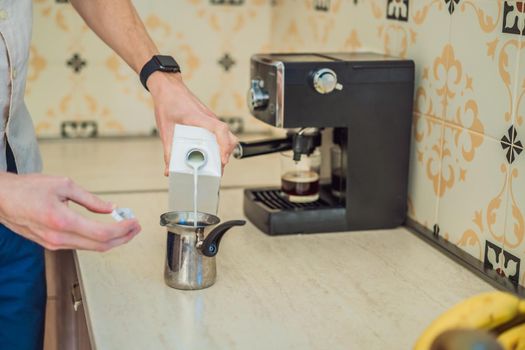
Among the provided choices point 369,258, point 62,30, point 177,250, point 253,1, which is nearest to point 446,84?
point 369,258

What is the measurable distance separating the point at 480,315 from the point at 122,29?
889mm

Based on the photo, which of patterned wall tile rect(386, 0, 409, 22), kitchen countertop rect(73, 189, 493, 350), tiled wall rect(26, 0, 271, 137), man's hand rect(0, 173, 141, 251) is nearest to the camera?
man's hand rect(0, 173, 141, 251)

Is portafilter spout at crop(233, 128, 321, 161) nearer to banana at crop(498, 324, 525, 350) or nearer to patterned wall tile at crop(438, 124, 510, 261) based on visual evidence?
patterned wall tile at crop(438, 124, 510, 261)

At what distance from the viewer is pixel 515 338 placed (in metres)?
0.93

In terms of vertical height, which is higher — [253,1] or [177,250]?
[253,1]

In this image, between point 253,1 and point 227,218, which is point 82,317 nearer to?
point 227,218

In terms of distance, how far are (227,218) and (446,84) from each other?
501mm

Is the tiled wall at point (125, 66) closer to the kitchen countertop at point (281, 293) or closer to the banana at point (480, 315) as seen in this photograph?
the kitchen countertop at point (281, 293)

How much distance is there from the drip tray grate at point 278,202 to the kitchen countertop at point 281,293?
66 mm

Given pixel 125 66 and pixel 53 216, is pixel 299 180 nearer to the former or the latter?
pixel 53 216

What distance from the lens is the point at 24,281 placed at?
59.3 inches

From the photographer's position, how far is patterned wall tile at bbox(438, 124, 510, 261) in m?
1.38

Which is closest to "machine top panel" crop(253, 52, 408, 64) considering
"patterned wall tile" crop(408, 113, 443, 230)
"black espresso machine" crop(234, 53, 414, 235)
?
"black espresso machine" crop(234, 53, 414, 235)

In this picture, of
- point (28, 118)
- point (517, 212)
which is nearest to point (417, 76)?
point (517, 212)
